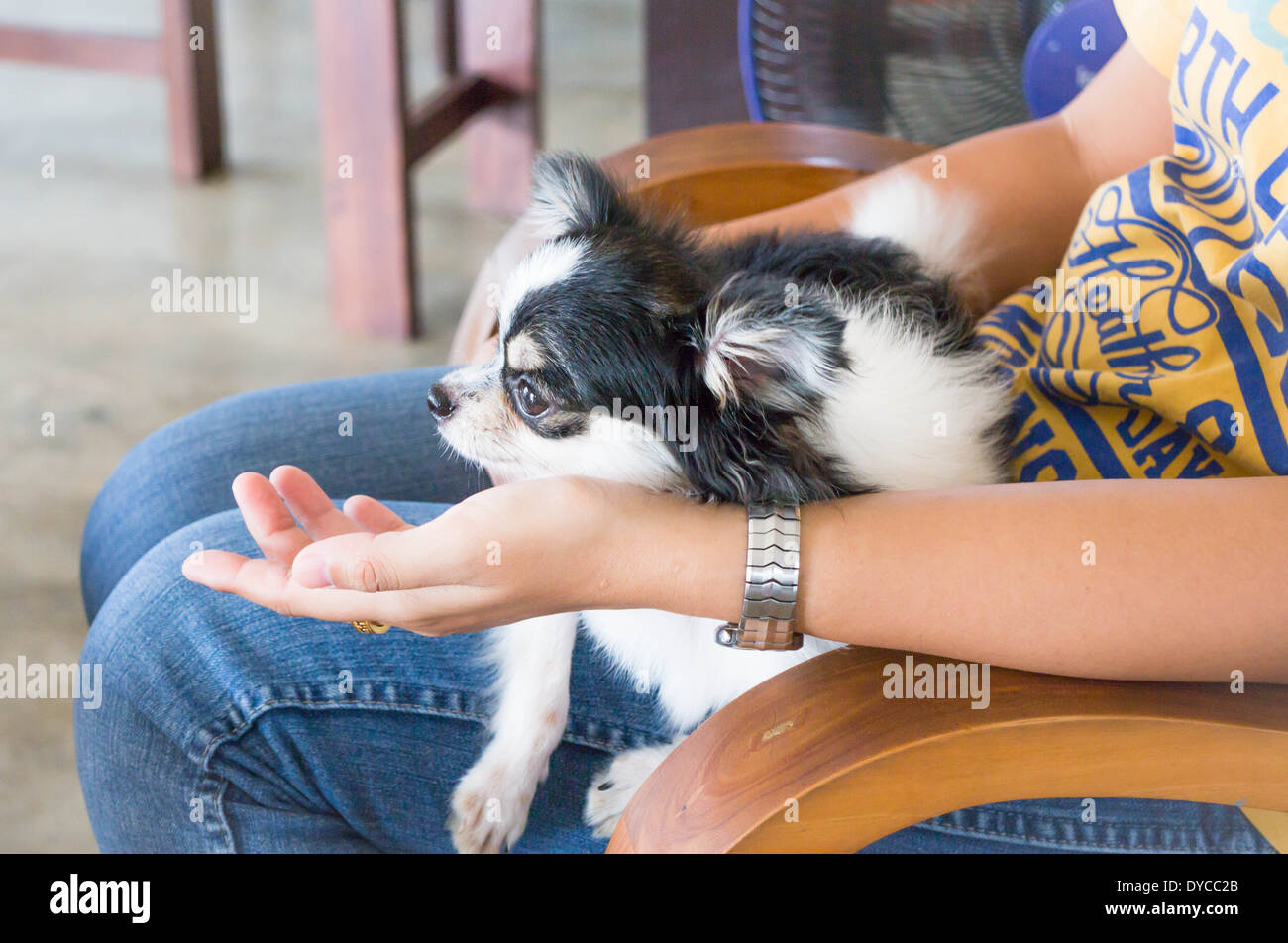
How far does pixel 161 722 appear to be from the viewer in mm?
1003

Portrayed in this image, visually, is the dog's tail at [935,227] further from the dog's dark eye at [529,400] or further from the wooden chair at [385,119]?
the wooden chair at [385,119]

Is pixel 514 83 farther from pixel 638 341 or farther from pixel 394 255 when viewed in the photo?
pixel 638 341

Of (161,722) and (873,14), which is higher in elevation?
(873,14)

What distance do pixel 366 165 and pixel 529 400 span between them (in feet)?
6.74

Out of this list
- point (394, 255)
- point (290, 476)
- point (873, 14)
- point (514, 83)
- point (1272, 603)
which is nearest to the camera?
point (1272, 603)

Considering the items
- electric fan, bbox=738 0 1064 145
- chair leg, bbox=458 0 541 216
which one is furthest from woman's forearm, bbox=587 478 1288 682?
chair leg, bbox=458 0 541 216

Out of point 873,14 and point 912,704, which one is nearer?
point 912,704

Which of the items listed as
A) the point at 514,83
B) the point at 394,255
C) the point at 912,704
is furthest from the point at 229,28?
the point at 912,704

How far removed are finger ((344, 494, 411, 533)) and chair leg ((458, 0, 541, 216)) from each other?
7.94ft

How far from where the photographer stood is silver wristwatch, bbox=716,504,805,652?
0.86 meters

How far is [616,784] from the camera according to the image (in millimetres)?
1072

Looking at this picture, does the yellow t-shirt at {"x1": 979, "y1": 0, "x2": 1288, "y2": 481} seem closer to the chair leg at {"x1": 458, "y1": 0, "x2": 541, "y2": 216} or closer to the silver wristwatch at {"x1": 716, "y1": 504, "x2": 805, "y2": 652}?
the silver wristwatch at {"x1": 716, "y1": 504, "x2": 805, "y2": 652}

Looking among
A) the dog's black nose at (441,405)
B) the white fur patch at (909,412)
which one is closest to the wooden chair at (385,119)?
the dog's black nose at (441,405)
